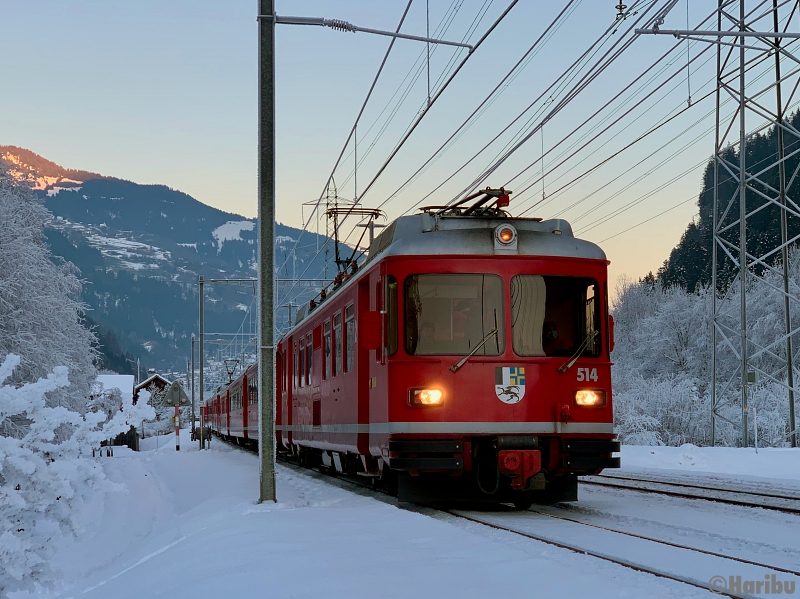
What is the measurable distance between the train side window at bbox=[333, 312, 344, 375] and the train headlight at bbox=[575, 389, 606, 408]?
154 inches

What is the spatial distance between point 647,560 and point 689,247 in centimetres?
6475

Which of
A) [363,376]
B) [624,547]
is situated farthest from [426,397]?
[624,547]

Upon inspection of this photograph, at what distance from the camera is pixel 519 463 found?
10164mm

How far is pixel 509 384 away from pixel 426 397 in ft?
2.84

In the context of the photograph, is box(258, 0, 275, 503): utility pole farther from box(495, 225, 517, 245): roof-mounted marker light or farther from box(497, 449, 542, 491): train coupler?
box(497, 449, 542, 491): train coupler

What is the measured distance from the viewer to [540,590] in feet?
18.8

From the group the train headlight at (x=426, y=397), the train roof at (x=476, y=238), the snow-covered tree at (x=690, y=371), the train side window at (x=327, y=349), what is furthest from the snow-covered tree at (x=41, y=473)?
the snow-covered tree at (x=690, y=371)

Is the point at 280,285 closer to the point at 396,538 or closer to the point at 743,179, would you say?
the point at 743,179

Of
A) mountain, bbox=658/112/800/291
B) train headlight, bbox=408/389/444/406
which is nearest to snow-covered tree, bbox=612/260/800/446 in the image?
mountain, bbox=658/112/800/291

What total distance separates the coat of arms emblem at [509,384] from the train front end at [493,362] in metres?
0.01

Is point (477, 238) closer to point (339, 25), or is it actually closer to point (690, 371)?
point (339, 25)

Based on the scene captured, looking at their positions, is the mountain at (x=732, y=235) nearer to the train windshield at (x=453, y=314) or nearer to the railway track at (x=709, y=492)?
the railway track at (x=709, y=492)

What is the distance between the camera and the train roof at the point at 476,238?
10711mm

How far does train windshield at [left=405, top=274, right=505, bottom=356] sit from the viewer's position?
10.5 metres
